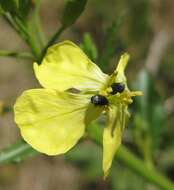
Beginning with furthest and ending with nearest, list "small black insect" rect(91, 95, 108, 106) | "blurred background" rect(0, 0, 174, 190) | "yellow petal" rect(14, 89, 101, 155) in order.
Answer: "blurred background" rect(0, 0, 174, 190) < "small black insect" rect(91, 95, 108, 106) < "yellow petal" rect(14, 89, 101, 155)

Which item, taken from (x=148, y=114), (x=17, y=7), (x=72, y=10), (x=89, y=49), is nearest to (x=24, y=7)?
(x=17, y=7)

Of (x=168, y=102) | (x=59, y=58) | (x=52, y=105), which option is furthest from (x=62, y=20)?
(x=168, y=102)

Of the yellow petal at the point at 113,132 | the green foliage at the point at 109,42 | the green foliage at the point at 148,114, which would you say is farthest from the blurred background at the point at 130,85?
the yellow petal at the point at 113,132

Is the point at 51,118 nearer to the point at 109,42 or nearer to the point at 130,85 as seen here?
the point at 109,42

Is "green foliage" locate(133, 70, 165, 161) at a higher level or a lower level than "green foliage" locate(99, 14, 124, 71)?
lower

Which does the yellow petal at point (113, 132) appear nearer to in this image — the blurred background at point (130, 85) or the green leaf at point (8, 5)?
the green leaf at point (8, 5)

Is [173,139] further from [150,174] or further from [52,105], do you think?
[52,105]

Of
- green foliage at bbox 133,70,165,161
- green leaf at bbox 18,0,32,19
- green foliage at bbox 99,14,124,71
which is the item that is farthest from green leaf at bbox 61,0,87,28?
green foliage at bbox 133,70,165,161

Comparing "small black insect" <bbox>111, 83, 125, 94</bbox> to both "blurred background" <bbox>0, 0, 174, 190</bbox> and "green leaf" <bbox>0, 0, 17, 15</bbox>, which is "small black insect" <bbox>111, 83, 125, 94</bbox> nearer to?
"green leaf" <bbox>0, 0, 17, 15</bbox>
